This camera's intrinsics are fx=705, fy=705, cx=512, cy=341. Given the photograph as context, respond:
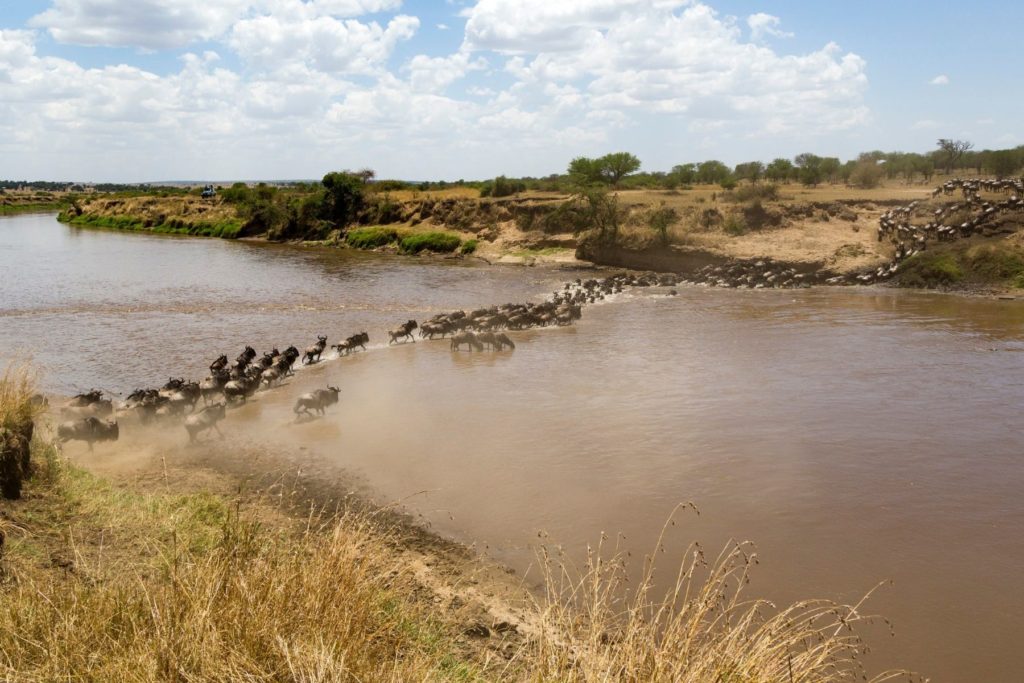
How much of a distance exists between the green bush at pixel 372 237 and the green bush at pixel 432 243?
2.49 metres

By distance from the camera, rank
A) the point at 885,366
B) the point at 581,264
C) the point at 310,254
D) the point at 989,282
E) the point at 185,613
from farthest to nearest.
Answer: the point at 310,254 → the point at 581,264 → the point at 989,282 → the point at 885,366 → the point at 185,613

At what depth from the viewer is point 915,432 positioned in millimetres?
12328

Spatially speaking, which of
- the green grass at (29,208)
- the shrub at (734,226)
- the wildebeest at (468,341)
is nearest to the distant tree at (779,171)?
the shrub at (734,226)

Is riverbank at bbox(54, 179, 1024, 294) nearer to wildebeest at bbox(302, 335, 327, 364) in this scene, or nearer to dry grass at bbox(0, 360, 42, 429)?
wildebeest at bbox(302, 335, 327, 364)

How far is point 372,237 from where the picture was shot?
5062 cm

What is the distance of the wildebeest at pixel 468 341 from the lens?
65.4 ft

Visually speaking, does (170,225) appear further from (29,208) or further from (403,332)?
(29,208)

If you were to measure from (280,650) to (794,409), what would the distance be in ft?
38.3

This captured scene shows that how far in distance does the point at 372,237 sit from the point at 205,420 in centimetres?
3888

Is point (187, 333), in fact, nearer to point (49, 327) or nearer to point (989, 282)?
point (49, 327)

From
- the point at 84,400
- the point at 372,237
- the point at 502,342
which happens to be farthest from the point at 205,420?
the point at 372,237

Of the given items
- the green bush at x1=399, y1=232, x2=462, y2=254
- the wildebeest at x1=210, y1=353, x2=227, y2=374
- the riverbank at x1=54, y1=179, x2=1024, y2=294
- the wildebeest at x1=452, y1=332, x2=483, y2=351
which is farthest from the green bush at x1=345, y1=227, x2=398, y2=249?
the wildebeest at x1=210, y1=353, x2=227, y2=374

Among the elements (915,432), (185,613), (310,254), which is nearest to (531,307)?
(915,432)

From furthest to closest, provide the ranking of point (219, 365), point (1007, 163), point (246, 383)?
point (1007, 163)
point (219, 365)
point (246, 383)
